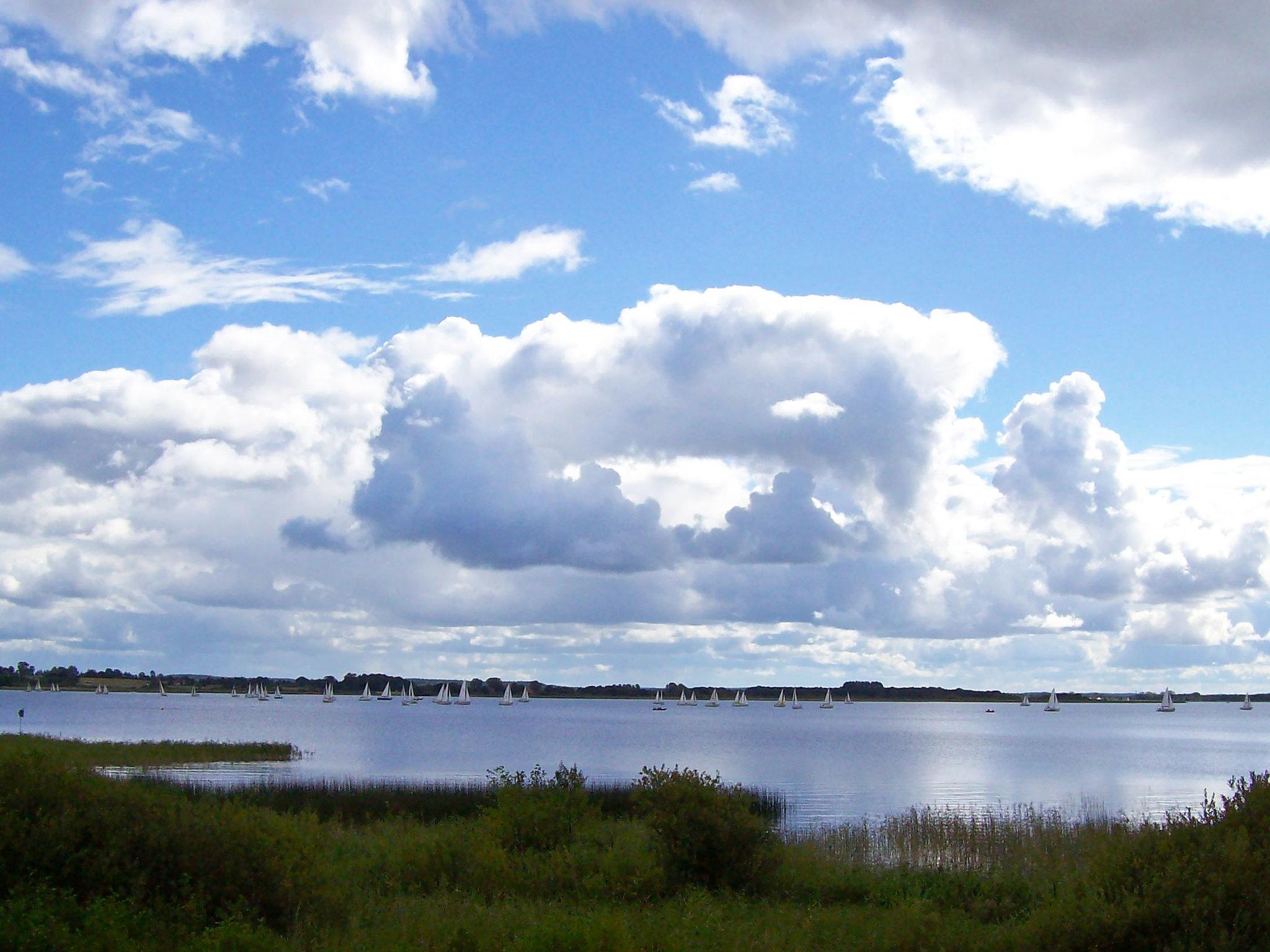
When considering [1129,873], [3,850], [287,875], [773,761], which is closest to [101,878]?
[3,850]

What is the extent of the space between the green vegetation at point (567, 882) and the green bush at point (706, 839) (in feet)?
0.12

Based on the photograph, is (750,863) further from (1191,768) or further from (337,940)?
(1191,768)

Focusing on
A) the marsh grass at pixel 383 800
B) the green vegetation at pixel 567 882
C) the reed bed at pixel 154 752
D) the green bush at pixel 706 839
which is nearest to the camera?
the green vegetation at pixel 567 882

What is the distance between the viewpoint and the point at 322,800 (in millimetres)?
37781

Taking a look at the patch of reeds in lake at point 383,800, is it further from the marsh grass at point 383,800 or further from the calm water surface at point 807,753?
the calm water surface at point 807,753

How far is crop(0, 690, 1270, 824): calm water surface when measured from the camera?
6238 centimetres

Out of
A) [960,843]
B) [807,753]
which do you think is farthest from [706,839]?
[807,753]

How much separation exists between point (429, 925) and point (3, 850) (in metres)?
5.88

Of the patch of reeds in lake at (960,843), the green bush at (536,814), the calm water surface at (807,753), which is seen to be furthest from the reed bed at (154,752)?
the patch of reeds in lake at (960,843)

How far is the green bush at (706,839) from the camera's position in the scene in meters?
22.2

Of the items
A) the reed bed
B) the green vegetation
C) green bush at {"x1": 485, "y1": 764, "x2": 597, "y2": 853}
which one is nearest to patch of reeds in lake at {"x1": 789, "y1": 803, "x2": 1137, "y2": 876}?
the green vegetation

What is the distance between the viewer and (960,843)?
98.6 ft

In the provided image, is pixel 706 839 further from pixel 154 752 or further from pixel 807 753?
pixel 807 753

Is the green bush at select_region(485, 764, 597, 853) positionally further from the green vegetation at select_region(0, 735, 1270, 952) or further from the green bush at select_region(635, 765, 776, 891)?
the green bush at select_region(635, 765, 776, 891)
